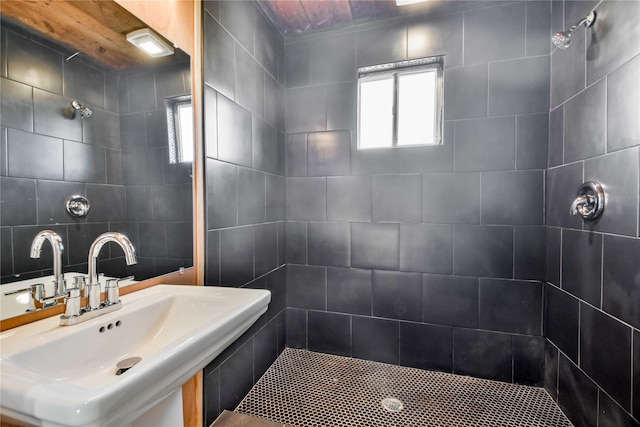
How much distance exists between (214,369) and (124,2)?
1.70 m

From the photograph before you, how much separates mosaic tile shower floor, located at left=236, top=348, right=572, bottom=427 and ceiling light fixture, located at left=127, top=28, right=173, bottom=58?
1921mm

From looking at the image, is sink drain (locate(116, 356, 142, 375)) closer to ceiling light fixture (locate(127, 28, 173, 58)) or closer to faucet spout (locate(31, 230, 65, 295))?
faucet spout (locate(31, 230, 65, 295))

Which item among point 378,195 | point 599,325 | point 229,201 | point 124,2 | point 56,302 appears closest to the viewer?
point 56,302

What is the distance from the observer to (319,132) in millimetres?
2227

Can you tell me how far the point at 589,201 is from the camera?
1384mm

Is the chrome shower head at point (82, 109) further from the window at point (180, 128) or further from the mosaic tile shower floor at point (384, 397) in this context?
the mosaic tile shower floor at point (384, 397)

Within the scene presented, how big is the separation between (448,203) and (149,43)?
1.93 m

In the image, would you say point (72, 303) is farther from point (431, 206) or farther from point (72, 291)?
point (431, 206)

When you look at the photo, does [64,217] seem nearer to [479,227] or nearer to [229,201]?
[229,201]

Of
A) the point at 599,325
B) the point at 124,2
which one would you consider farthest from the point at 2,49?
the point at 599,325

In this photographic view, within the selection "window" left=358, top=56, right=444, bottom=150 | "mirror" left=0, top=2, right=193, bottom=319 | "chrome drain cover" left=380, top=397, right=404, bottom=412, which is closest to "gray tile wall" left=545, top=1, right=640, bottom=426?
"window" left=358, top=56, right=444, bottom=150

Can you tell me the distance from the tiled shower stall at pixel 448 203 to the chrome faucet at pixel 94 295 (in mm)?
549

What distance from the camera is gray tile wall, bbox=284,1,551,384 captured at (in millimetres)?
1850

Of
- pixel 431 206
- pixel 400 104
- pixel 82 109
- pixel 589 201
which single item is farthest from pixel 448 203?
pixel 82 109
